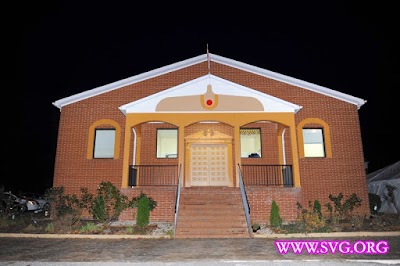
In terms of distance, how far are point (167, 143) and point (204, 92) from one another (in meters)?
3.49

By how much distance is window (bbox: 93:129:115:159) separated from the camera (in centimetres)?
1435

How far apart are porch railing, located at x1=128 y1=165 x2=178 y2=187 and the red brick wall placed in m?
0.41

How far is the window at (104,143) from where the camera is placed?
1435 centimetres

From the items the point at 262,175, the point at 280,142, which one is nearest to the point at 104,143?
the point at 262,175

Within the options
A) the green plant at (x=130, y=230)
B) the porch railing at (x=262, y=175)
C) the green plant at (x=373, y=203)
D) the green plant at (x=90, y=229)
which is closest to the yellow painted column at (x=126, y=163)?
the green plant at (x=90, y=229)

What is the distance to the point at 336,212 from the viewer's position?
41.2 feet

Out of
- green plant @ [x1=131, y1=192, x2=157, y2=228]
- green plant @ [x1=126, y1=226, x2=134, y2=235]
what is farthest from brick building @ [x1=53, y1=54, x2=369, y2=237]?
green plant @ [x1=126, y1=226, x2=134, y2=235]

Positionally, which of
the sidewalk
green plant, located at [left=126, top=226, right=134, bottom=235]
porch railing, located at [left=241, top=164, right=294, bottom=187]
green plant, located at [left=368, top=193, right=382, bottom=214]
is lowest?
the sidewalk

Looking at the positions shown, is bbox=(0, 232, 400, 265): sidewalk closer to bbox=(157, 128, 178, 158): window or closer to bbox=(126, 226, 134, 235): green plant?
bbox=(126, 226, 134, 235): green plant

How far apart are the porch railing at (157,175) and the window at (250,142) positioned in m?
3.46

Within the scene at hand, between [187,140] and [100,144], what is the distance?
414 centimetres

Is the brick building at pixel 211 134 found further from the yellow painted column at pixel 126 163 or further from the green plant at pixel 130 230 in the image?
the green plant at pixel 130 230

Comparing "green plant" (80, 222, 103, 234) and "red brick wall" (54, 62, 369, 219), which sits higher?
"red brick wall" (54, 62, 369, 219)

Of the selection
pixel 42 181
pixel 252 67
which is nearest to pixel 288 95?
pixel 252 67
